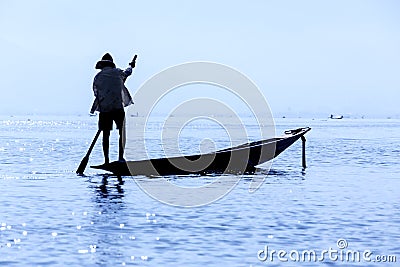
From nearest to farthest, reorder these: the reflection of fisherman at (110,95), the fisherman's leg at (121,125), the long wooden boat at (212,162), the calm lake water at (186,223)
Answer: the calm lake water at (186,223)
the reflection of fisherman at (110,95)
the fisherman's leg at (121,125)
the long wooden boat at (212,162)

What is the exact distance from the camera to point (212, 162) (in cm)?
2941

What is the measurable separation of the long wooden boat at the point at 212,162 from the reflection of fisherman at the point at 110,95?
0.77 metres

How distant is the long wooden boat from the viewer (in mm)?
27562

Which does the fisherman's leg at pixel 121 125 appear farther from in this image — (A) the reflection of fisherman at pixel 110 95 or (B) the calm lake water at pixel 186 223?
(B) the calm lake water at pixel 186 223

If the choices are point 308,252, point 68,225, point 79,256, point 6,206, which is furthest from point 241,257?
point 6,206

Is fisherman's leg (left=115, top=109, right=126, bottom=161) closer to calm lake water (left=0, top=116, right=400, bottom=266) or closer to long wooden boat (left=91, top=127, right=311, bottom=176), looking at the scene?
long wooden boat (left=91, top=127, right=311, bottom=176)

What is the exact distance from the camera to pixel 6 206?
63.3 ft

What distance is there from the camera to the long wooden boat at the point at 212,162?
2756 centimetres

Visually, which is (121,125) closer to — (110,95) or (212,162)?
(110,95)

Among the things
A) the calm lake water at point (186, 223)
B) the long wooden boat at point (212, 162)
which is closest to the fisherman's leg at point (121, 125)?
the long wooden boat at point (212, 162)

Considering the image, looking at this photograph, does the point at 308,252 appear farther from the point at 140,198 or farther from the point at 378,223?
the point at 140,198

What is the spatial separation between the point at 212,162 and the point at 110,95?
514 centimetres

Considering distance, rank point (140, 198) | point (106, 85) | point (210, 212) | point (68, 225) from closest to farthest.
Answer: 1. point (68, 225)
2. point (210, 212)
3. point (140, 198)
4. point (106, 85)

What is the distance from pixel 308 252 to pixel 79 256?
4223 millimetres
